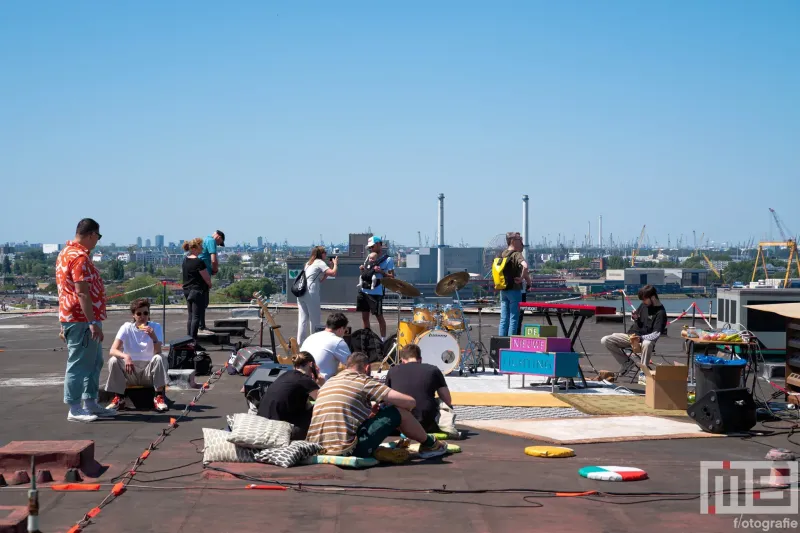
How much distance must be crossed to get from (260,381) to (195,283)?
214 inches

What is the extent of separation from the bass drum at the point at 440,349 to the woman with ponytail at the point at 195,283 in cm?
417

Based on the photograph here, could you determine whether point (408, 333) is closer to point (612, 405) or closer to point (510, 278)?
point (510, 278)

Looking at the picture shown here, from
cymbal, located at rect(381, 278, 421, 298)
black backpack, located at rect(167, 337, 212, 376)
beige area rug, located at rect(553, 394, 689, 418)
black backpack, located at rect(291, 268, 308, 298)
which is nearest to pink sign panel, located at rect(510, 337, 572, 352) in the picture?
beige area rug, located at rect(553, 394, 689, 418)

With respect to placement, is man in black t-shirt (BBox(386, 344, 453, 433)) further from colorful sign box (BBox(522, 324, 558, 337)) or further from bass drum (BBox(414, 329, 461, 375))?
colorful sign box (BBox(522, 324, 558, 337))

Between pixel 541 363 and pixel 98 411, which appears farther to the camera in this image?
pixel 541 363

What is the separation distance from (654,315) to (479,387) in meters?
2.55

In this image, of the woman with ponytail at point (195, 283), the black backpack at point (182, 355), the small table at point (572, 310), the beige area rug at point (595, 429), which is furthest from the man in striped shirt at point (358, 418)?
the woman with ponytail at point (195, 283)

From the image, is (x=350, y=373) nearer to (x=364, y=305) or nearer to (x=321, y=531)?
(x=321, y=531)

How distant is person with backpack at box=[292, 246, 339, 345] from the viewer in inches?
537

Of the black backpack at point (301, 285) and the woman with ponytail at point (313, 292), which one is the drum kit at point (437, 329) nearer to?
the woman with ponytail at point (313, 292)

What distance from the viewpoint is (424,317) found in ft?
41.8

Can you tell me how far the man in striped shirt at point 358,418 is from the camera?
7719 millimetres

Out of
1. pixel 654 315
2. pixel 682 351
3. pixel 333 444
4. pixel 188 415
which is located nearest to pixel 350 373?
pixel 333 444

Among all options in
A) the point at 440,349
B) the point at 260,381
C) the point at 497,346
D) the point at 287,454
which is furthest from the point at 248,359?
the point at 287,454
